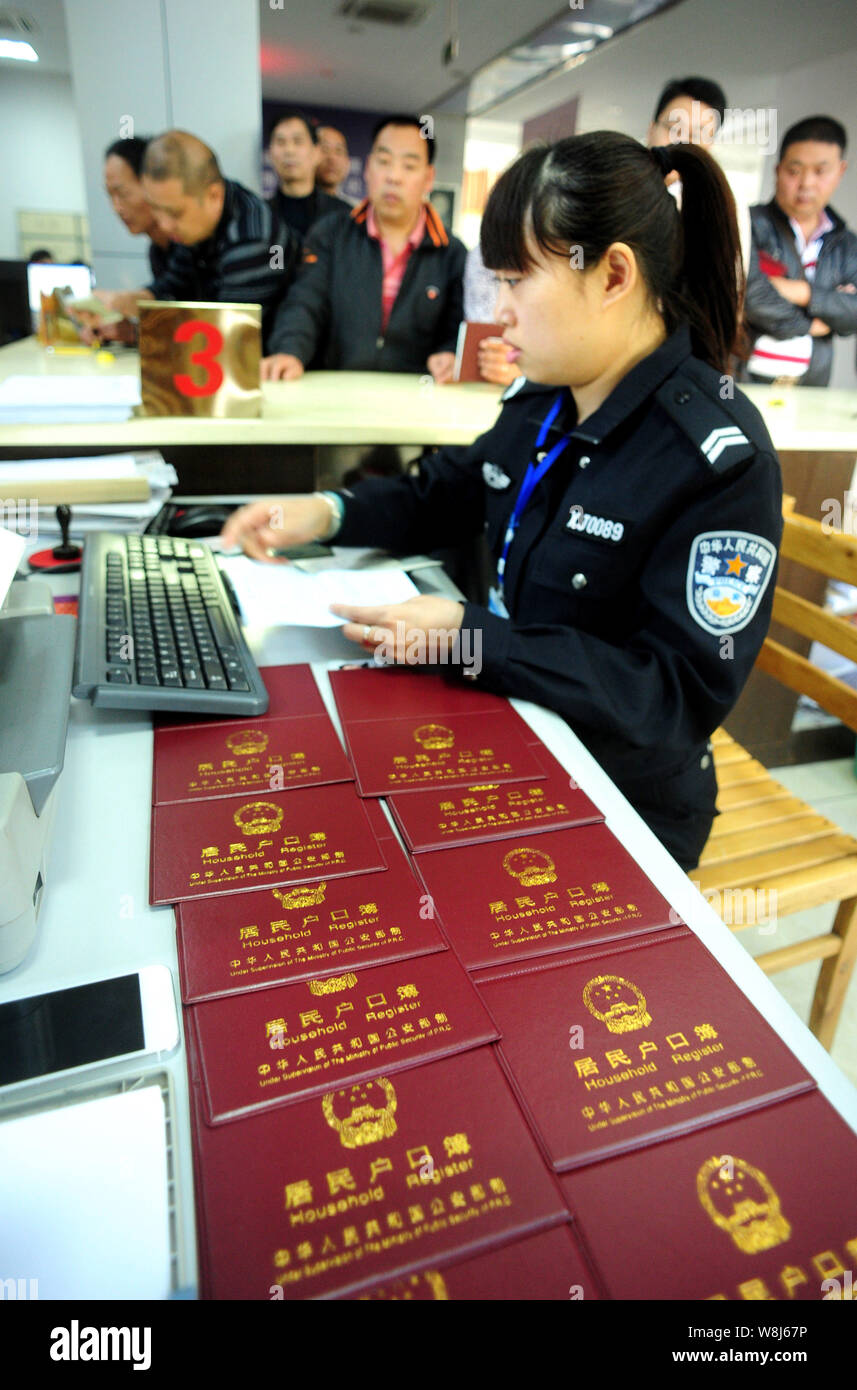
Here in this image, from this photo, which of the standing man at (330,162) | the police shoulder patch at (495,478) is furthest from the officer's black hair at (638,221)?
the standing man at (330,162)

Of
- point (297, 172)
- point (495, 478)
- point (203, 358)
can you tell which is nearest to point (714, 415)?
point (495, 478)

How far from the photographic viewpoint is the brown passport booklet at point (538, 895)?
54 cm

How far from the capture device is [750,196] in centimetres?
510

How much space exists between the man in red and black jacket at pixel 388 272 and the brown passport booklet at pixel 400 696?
5.32 feet

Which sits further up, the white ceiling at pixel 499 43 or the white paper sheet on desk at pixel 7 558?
the white ceiling at pixel 499 43

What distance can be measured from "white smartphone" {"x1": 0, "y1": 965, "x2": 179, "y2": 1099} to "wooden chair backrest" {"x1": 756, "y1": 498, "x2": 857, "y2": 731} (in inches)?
37.9

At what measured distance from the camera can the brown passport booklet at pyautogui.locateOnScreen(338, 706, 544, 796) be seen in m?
0.71

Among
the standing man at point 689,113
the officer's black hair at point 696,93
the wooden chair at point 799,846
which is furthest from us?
the officer's black hair at point 696,93

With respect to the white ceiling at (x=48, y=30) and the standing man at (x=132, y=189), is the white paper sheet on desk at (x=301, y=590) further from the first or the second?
the white ceiling at (x=48, y=30)

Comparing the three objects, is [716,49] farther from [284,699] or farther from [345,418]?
[284,699]

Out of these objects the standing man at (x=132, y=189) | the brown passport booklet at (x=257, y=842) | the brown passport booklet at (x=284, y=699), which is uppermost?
the standing man at (x=132, y=189)

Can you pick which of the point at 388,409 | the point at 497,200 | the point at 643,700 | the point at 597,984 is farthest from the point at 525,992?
the point at 388,409

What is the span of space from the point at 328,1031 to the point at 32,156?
705 cm
